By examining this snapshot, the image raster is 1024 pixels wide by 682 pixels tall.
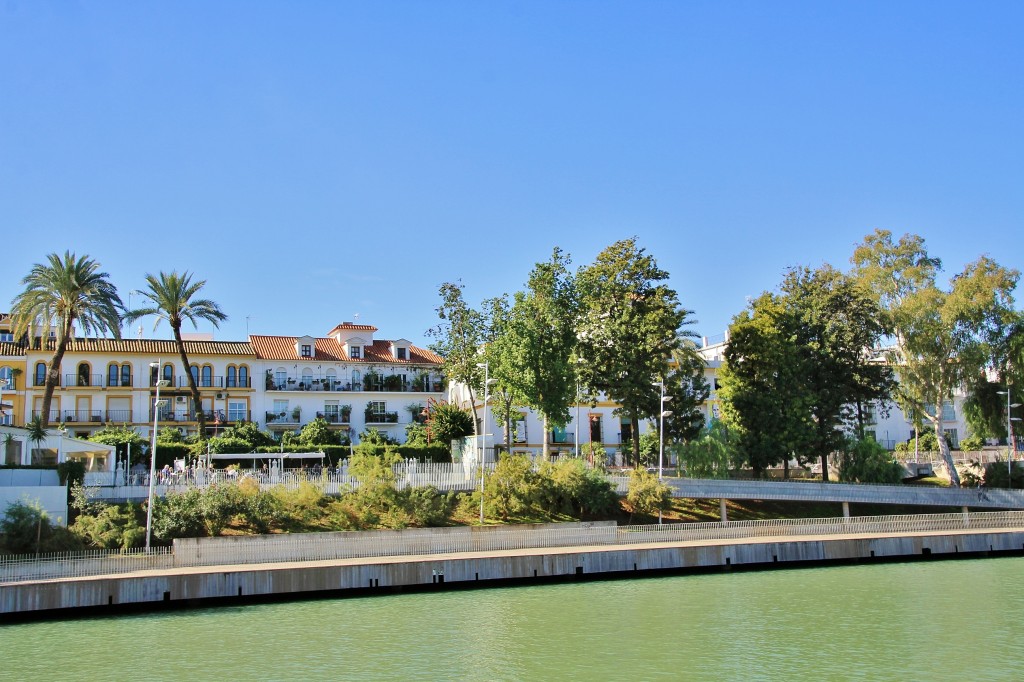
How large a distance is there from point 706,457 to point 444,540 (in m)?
18.3

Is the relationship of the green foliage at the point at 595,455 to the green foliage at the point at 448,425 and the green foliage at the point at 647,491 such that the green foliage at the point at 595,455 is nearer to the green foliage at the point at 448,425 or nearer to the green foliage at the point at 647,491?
the green foliage at the point at 647,491

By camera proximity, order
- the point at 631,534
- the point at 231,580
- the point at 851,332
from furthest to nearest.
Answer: the point at 851,332
the point at 631,534
the point at 231,580

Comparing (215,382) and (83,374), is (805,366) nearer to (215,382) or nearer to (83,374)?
(215,382)

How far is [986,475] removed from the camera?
56531 mm

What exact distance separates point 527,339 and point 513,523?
1007 cm

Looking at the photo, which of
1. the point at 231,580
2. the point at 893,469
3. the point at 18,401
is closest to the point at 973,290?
the point at 893,469

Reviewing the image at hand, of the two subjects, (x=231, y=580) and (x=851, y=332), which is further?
(x=851, y=332)

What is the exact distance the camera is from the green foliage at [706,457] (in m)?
50.0

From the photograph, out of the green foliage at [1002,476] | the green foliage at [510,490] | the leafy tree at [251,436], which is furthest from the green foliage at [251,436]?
the green foliage at [1002,476]

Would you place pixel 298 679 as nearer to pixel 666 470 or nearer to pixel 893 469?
pixel 666 470

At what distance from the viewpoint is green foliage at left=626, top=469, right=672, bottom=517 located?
44.1 metres

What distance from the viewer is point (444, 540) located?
37.2 metres

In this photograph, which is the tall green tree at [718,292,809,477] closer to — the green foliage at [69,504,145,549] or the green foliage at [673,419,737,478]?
the green foliage at [673,419,737,478]

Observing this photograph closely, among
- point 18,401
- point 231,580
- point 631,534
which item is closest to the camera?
point 231,580
